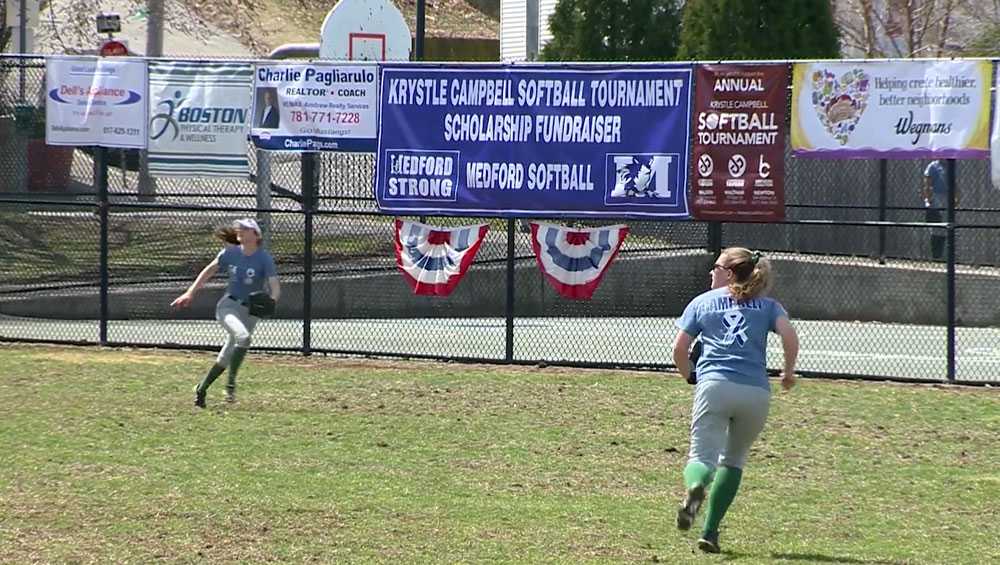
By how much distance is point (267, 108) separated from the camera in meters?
15.9

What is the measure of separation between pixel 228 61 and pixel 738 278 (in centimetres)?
900

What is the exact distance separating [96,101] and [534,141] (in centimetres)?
456

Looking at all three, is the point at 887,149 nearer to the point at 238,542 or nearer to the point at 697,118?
the point at 697,118

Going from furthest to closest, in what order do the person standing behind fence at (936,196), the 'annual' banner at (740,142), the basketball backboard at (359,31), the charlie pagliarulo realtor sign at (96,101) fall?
the basketball backboard at (359,31), the person standing behind fence at (936,196), the charlie pagliarulo realtor sign at (96,101), the 'annual' banner at (740,142)

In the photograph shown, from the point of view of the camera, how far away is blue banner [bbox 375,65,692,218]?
576 inches

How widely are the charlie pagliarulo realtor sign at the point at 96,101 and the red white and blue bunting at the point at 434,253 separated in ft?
9.55

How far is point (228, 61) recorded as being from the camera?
1573cm

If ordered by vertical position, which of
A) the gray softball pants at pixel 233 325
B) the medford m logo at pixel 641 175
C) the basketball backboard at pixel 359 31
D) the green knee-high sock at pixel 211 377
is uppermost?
the basketball backboard at pixel 359 31

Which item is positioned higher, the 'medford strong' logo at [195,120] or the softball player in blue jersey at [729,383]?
the 'medford strong' logo at [195,120]

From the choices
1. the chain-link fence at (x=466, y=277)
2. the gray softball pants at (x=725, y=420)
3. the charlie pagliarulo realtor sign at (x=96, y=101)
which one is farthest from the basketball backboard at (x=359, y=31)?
the gray softball pants at (x=725, y=420)

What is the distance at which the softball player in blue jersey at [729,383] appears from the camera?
783cm

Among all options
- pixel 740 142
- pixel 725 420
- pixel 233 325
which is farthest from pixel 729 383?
pixel 740 142

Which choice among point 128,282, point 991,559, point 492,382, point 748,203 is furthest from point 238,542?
point 128,282

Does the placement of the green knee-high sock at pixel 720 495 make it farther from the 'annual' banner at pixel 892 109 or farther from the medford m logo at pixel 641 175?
the medford m logo at pixel 641 175
